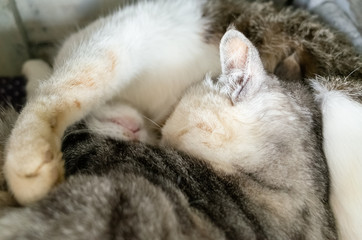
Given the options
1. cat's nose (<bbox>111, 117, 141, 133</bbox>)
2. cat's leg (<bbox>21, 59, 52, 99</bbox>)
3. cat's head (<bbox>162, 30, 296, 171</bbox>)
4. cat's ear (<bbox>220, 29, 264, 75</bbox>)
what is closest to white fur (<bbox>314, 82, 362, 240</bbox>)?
cat's head (<bbox>162, 30, 296, 171</bbox>)

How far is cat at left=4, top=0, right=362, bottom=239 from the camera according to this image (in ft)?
4.03

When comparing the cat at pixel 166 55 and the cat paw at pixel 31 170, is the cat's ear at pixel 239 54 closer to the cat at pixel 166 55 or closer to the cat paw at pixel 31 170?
the cat at pixel 166 55

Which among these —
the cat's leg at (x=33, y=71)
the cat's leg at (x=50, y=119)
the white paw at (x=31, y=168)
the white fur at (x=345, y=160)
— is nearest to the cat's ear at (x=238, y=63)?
the white fur at (x=345, y=160)

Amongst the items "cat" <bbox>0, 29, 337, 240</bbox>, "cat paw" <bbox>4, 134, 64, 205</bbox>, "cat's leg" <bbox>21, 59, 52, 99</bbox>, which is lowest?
"cat's leg" <bbox>21, 59, 52, 99</bbox>

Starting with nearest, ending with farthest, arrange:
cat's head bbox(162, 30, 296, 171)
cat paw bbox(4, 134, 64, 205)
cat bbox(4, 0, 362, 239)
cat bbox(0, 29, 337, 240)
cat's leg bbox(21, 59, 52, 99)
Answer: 1. cat bbox(0, 29, 337, 240)
2. cat paw bbox(4, 134, 64, 205)
3. cat's head bbox(162, 30, 296, 171)
4. cat bbox(4, 0, 362, 239)
5. cat's leg bbox(21, 59, 52, 99)

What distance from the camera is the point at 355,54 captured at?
142cm

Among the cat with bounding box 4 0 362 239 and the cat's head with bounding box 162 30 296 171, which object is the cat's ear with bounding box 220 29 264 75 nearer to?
the cat's head with bounding box 162 30 296 171

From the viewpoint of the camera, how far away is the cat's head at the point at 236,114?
1087 millimetres

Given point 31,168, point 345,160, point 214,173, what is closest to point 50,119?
point 31,168

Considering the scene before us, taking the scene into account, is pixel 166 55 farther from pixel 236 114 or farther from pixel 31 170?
pixel 31 170

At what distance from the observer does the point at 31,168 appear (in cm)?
98

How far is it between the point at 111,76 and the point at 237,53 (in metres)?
0.41

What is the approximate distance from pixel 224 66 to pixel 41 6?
0.85 metres

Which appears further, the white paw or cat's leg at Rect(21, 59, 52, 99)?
cat's leg at Rect(21, 59, 52, 99)
